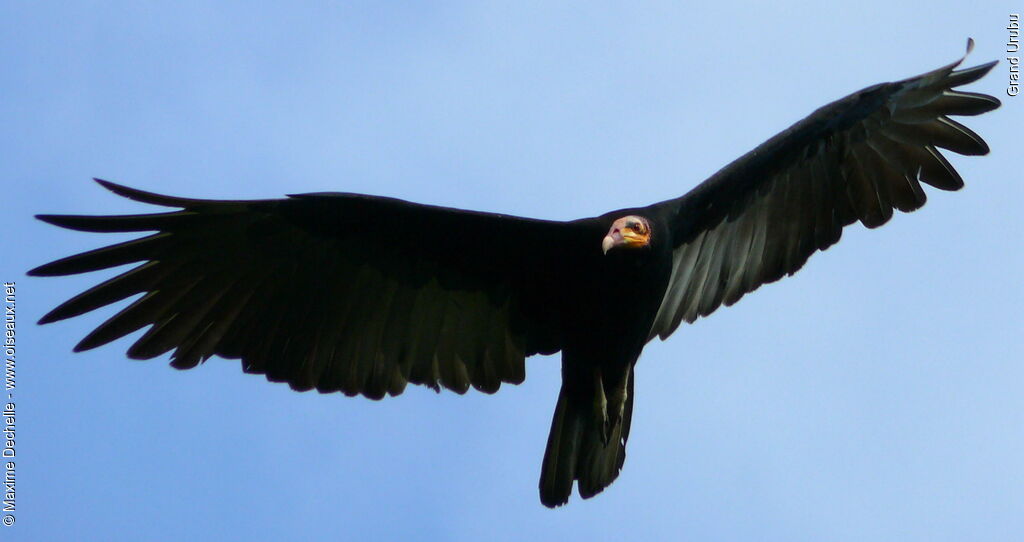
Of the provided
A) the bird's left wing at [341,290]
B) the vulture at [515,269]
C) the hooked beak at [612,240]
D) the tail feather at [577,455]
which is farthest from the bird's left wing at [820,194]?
the hooked beak at [612,240]

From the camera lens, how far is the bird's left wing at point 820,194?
26.2 ft

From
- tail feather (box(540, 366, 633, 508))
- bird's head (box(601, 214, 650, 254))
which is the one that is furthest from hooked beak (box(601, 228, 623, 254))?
tail feather (box(540, 366, 633, 508))

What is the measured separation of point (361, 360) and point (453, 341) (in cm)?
57

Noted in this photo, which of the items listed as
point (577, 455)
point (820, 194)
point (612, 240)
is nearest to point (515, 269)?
point (612, 240)

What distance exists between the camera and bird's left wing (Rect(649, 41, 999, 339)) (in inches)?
314

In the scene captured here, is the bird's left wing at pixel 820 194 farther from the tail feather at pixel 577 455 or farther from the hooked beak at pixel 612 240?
the hooked beak at pixel 612 240

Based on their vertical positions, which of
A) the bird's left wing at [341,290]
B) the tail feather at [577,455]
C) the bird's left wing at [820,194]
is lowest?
the tail feather at [577,455]

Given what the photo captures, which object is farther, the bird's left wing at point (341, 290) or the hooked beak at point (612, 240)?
the bird's left wing at point (341, 290)

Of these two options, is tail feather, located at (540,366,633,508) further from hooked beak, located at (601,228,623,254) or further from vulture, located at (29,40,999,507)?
hooked beak, located at (601,228,623,254)

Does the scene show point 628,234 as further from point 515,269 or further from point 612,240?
point 515,269

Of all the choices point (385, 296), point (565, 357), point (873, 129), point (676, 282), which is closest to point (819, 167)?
point (873, 129)

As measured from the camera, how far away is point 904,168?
26.8ft

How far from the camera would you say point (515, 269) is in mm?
7531

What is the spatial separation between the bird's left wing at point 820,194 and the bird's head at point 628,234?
1.06 meters
